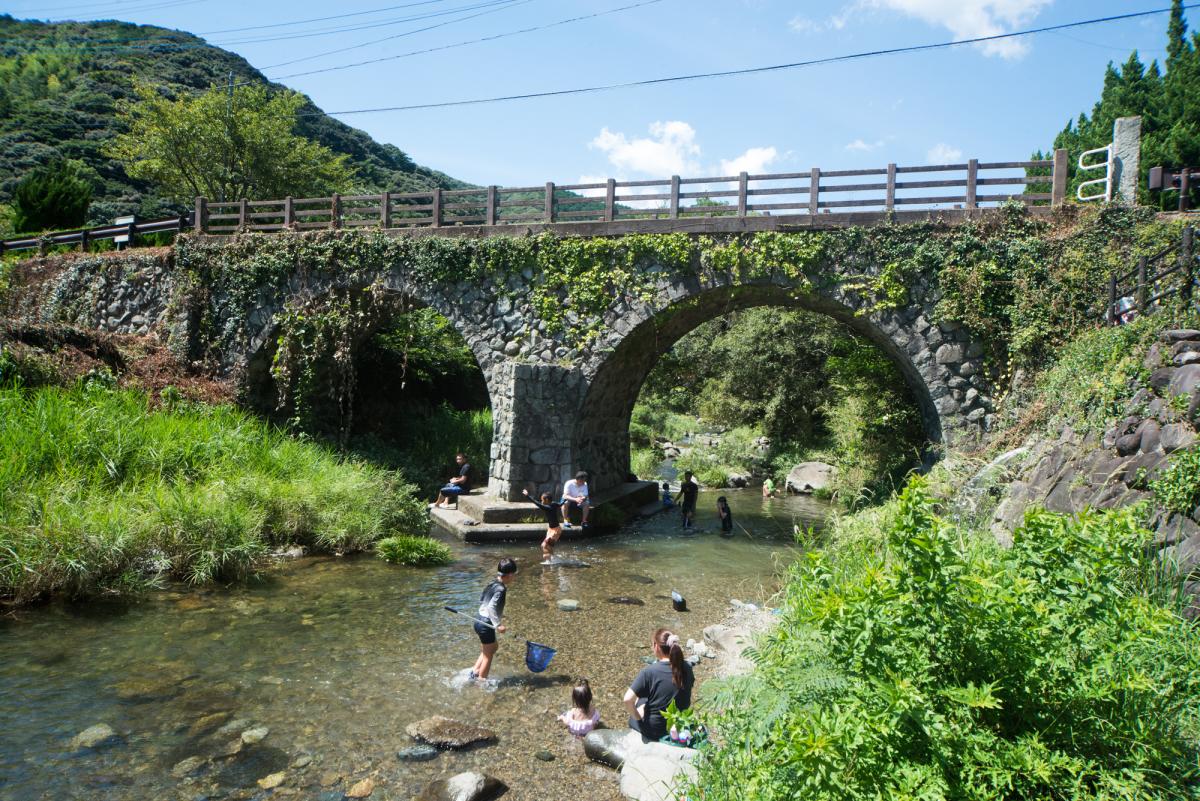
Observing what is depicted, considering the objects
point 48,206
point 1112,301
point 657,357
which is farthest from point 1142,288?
point 48,206

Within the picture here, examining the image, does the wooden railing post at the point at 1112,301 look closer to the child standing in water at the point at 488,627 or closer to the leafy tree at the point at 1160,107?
the child standing in water at the point at 488,627

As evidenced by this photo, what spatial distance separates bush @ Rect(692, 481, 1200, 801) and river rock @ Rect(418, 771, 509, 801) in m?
2.03

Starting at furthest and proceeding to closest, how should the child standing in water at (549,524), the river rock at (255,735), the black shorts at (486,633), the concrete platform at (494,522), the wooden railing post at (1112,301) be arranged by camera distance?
the concrete platform at (494,522) < the child standing in water at (549,524) < the wooden railing post at (1112,301) < the black shorts at (486,633) < the river rock at (255,735)

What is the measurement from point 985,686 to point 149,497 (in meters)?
10.6

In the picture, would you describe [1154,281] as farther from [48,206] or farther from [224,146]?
[48,206]

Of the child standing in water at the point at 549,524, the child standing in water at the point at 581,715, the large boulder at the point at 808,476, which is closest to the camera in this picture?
the child standing in water at the point at 581,715

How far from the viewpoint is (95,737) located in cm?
566

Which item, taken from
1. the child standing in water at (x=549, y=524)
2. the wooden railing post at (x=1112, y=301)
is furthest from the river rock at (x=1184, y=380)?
the child standing in water at (x=549, y=524)

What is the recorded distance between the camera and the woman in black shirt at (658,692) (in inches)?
223

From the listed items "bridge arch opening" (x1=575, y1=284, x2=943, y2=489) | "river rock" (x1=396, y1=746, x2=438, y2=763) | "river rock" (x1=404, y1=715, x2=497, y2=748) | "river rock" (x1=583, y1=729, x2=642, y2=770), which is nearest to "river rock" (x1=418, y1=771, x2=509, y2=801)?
"river rock" (x1=396, y1=746, x2=438, y2=763)

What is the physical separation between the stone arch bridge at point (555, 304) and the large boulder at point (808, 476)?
23.2ft

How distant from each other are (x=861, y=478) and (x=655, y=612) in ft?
32.3

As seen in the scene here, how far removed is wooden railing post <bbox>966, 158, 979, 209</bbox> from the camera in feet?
41.2

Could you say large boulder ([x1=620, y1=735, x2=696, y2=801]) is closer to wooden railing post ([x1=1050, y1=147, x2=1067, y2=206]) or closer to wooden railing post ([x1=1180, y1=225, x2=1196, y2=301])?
wooden railing post ([x1=1180, y1=225, x2=1196, y2=301])
